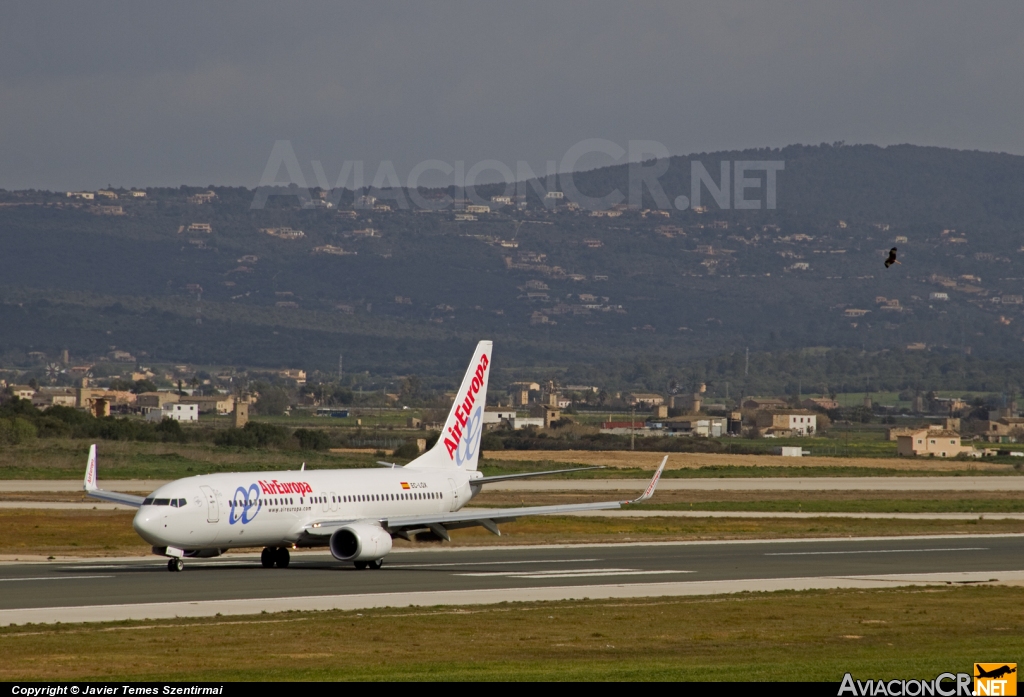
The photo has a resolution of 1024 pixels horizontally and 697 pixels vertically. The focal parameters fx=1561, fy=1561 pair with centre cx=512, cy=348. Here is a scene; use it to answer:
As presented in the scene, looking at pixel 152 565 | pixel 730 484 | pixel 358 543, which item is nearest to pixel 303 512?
pixel 358 543

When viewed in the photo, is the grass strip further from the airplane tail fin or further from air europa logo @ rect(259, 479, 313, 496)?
air europa logo @ rect(259, 479, 313, 496)

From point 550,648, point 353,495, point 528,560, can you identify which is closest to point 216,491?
point 353,495

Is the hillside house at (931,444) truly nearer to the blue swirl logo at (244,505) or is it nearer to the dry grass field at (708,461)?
the dry grass field at (708,461)

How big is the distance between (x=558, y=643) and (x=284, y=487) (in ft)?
59.9

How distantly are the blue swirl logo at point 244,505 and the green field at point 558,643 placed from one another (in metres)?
10.1

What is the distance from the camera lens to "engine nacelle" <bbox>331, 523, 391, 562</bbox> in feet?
158

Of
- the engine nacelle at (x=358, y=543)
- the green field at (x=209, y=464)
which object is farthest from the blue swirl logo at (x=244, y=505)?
the green field at (x=209, y=464)

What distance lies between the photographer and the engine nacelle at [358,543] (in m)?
48.2

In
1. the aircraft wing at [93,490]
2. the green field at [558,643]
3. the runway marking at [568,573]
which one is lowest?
the runway marking at [568,573]

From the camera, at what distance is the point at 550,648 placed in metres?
31.4

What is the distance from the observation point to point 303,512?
48.7 metres

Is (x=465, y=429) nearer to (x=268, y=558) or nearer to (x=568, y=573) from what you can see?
(x=568, y=573)

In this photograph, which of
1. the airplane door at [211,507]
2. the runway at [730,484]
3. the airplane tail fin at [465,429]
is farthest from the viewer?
the runway at [730,484]

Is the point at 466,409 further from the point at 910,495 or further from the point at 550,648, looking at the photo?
the point at 910,495
